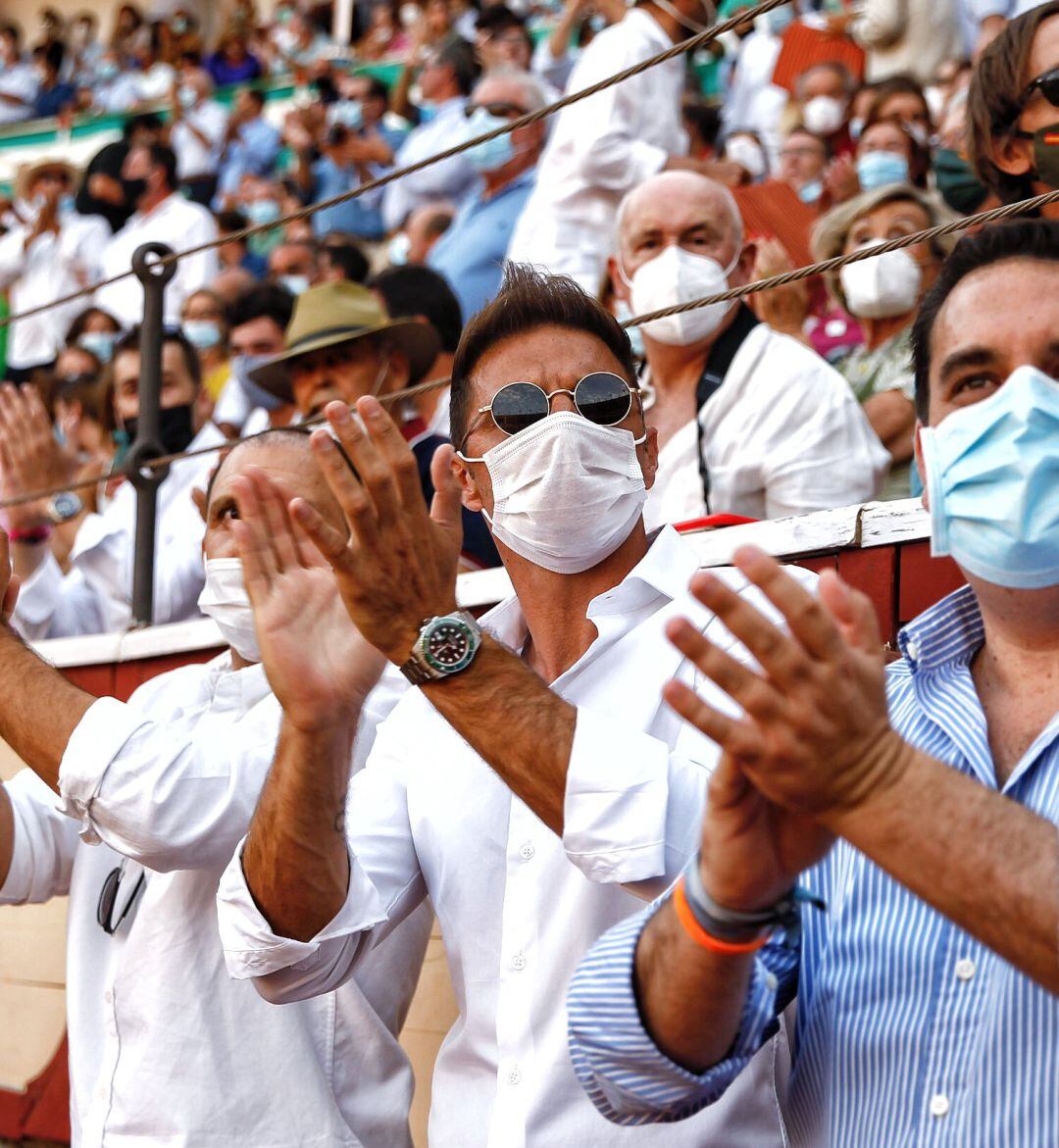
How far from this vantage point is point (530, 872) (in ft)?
7.79

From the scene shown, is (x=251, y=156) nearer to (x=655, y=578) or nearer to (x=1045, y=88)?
(x=1045, y=88)

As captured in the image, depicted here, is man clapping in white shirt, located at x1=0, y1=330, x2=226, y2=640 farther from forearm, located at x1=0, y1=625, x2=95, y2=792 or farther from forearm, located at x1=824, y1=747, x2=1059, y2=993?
forearm, located at x1=824, y1=747, x2=1059, y2=993

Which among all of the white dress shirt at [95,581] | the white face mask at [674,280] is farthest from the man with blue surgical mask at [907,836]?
the white dress shirt at [95,581]

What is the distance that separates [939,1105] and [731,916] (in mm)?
347

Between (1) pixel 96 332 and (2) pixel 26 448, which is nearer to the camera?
(2) pixel 26 448

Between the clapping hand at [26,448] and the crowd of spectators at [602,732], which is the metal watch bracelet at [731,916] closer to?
the crowd of spectators at [602,732]

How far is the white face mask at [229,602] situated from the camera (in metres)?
3.19

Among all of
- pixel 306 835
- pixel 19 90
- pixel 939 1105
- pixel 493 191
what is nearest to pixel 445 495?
pixel 306 835

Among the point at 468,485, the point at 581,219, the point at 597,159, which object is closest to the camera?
the point at 468,485

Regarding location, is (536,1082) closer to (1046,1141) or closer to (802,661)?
(1046,1141)

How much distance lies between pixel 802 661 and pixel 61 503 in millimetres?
4614

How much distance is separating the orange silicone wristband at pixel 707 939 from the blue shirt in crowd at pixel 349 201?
8.20 metres

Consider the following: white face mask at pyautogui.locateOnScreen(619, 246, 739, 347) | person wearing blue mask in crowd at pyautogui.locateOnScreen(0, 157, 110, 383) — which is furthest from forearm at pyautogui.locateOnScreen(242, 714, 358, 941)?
person wearing blue mask in crowd at pyautogui.locateOnScreen(0, 157, 110, 383)

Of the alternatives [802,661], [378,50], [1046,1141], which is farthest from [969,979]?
[378,50]
